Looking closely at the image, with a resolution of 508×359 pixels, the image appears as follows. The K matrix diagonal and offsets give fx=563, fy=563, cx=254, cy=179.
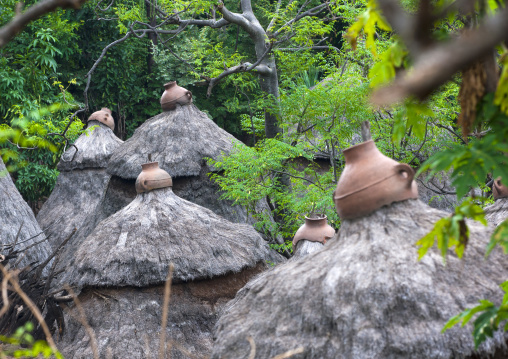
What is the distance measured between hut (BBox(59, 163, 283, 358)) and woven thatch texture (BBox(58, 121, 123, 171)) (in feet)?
17.4

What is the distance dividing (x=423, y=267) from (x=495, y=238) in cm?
72

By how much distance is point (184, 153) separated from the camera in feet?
25.5

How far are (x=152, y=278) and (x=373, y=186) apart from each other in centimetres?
302

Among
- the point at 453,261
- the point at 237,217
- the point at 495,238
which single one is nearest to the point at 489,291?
the point at 453,261

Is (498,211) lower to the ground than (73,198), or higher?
higher

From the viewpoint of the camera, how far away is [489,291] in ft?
7.85

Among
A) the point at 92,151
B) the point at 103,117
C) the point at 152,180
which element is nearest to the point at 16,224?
the point at 152,180

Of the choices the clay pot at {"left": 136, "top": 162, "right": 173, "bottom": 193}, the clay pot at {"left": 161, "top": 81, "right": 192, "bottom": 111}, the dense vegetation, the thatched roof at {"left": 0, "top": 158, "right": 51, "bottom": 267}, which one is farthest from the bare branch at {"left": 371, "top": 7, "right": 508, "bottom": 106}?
the clay pot at {"left": 161, "top": 81, "right": 192, "bottom": 111}

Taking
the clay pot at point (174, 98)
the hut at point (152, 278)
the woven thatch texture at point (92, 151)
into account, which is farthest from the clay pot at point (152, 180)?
the woven thatch texture at point (92, 151)

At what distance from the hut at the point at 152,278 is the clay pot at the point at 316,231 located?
98cm

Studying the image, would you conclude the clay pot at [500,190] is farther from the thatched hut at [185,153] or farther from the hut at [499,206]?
the thatched hut at [185,153]

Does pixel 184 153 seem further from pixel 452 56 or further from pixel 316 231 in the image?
pixel 452 56

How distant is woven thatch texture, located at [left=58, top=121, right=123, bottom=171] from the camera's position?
10.8m

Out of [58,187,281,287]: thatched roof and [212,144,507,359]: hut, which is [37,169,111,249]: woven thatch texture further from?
[212,144,507,359]: hut
